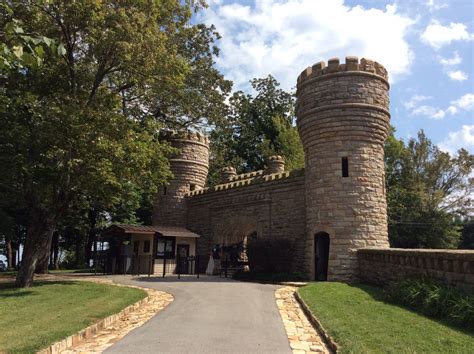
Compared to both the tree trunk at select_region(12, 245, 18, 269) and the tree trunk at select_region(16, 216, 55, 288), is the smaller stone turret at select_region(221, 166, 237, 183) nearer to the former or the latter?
the tree trunk at select_region(16, 216, 55, 288)

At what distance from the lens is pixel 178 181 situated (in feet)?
84.5

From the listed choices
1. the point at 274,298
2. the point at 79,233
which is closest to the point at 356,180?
the point at 274,298

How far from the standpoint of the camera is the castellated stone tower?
15812 mm

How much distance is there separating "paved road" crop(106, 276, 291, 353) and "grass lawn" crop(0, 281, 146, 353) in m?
1.04

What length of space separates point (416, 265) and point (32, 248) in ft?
39.3

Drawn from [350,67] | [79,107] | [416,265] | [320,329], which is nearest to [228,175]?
[350,67]

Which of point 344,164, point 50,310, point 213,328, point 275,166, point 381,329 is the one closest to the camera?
point 381,329

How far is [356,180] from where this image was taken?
635 inches

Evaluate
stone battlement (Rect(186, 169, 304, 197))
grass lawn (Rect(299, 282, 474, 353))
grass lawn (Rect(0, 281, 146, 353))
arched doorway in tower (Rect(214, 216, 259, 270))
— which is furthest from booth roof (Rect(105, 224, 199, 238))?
grass lawn (Rect(299, 282, 474, 353))

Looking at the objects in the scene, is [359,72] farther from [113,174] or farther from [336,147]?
[113,174]

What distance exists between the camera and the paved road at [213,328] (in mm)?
6375

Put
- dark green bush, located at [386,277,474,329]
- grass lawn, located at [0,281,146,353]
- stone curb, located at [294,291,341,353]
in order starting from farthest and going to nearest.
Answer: dark green bush, located at [386,277,474,329] → grass lawn, located at [0,281,146,353] → stone curb, located at [294,291,341,353]

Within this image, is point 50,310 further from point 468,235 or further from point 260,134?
point 468,235

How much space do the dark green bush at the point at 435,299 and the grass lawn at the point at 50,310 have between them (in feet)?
21.2
